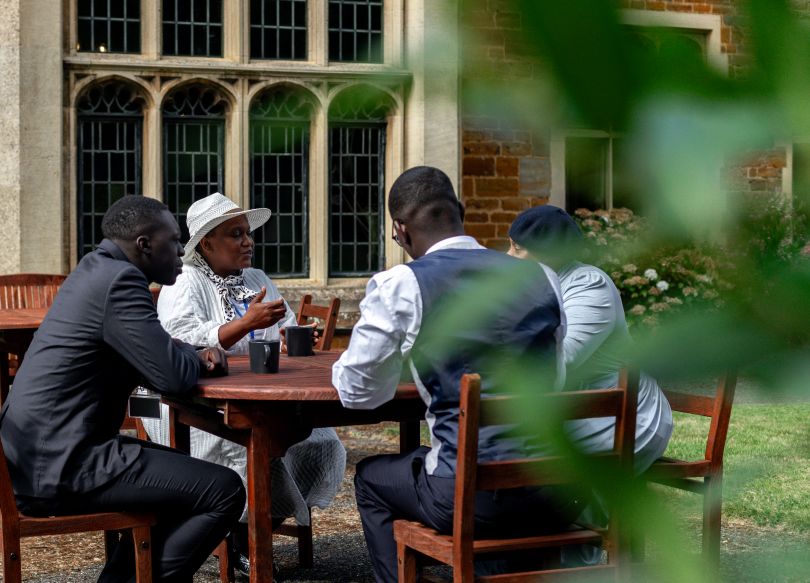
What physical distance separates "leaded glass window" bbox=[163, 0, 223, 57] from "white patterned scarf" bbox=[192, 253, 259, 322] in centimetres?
483

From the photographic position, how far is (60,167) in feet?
28.5

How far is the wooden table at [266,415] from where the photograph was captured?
3.29m

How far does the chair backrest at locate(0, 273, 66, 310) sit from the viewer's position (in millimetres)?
7418

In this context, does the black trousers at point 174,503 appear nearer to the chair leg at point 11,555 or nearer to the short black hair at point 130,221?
the chair leg at point 11,555

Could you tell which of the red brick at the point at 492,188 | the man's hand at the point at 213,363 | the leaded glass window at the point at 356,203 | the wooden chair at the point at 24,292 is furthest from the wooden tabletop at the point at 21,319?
the red brick at the point at 492,188

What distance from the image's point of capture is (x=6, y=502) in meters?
3.06

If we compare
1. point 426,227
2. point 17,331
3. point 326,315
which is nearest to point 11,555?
point 426,227

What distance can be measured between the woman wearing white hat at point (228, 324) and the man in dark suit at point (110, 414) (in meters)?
0.79

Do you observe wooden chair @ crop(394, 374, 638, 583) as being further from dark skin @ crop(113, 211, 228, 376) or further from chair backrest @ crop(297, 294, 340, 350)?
chair backrest @ crop(297, 294, 340, 350)

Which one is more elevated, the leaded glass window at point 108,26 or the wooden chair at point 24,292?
the leaded glass window at point 108,26

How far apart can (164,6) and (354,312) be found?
8.88 feet

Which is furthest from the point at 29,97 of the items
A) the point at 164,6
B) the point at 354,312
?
the point at 354,312

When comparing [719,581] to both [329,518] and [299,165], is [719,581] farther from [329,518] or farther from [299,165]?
[299,165]

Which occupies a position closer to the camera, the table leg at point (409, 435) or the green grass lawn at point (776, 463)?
the green grass lawn at point (776, 463)
